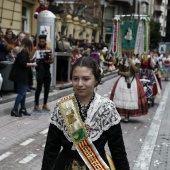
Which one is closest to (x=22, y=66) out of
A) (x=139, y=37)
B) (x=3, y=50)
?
(x=3, y=50)

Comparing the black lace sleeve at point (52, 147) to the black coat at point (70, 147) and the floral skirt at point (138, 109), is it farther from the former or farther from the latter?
the floral skirt at point (138, 109)

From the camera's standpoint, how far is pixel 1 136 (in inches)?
283

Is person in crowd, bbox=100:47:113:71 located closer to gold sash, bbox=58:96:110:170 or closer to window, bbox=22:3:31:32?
window, bbox=22:3:31:32

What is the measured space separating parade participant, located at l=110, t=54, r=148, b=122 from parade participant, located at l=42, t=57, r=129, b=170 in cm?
629

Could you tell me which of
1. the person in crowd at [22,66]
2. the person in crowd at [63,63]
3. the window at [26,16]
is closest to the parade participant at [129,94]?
the person in crowd at [22,66]

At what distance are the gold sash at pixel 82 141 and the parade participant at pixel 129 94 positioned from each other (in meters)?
6.34

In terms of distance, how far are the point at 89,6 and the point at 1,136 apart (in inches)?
1149

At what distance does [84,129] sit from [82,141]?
0.26 ft

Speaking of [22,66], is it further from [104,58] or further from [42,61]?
[104,58]

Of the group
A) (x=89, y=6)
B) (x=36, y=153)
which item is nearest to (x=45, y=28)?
(x=36, y=153)

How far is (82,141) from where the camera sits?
262 centimetres

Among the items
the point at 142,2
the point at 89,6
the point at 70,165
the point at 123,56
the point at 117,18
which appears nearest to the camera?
the point at 70,165

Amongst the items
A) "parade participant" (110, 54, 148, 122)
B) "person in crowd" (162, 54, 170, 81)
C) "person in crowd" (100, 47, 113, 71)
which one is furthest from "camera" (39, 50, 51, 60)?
"person in crowd" (162, 54, 170, 81)

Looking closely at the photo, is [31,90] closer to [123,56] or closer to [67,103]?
[123,56]
